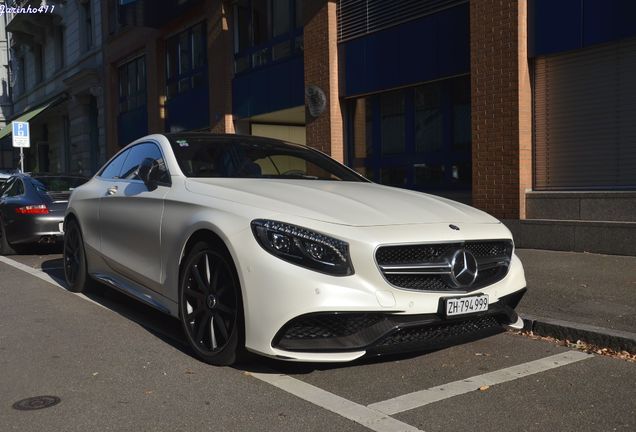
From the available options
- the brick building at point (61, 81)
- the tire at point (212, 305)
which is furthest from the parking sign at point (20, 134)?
the tire at point (212, 305)

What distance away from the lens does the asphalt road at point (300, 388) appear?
10.8 feet

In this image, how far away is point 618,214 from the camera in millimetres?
8383

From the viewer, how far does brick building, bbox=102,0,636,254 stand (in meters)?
8.69

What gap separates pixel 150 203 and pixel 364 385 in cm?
217

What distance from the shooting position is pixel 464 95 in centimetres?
1078

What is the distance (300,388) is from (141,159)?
8.94 ft

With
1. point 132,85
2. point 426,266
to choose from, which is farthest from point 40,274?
point 132,85

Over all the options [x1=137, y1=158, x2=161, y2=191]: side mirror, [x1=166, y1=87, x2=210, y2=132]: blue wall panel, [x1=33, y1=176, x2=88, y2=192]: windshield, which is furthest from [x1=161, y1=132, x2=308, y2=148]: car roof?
[x1=166, y1=87, x2=210, y2=132]: blue wall panel

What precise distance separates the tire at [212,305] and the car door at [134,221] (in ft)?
1.65

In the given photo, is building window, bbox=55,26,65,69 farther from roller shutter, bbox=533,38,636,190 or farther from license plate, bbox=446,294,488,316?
license plate, bbox=446,294,488,316

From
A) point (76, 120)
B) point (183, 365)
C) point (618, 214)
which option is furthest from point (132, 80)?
point (183, 365)

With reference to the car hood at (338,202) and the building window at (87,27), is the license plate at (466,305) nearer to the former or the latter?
the car hood at (338,202)

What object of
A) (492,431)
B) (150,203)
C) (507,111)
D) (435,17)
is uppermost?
(435,17)

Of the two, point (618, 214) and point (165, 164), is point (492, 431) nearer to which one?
point (165, 164)
